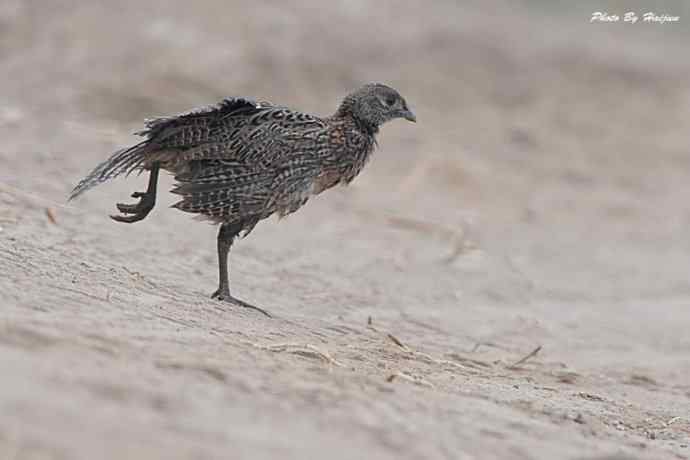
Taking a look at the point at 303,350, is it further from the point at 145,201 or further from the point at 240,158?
the point at 145,201

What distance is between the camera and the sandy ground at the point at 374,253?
4.54 m

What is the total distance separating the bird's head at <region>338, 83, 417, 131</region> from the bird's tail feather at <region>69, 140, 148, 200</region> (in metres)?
1.29

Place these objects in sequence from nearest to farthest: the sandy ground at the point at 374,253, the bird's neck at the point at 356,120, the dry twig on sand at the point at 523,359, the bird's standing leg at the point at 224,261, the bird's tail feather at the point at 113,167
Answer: the sandy ground at the point at 374,253, the bird's tail feather at the point at 113,167, the bird's standing leg at the point at 224,261, the bird's neck at the point at 356,120, the dry twig on sand at the point at 523,359

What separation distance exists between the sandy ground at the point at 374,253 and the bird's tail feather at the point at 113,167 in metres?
0.46

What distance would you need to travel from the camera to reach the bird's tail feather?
6879mm

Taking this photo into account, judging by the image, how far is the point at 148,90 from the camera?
49.5 ft

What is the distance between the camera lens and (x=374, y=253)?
10.6 metres

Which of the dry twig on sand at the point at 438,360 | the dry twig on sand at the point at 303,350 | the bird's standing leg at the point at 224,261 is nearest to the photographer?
the dry twig on sand at the point at 303,350

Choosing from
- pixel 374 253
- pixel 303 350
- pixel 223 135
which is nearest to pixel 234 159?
pixel 223 135

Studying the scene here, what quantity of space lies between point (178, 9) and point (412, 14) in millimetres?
4497

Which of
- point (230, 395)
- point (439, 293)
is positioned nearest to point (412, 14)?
point (439, 293)

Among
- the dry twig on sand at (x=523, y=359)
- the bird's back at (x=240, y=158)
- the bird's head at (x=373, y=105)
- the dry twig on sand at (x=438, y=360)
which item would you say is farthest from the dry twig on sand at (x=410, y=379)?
the bird's head at (x=373, y=105)

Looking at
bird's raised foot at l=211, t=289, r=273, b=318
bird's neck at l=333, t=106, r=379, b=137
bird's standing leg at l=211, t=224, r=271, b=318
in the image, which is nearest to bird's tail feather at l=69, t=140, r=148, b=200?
bird's standing leg at l=211, t=224, r=271, b=318

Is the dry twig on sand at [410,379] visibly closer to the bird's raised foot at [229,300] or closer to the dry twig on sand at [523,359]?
the bird's raised foot at [229,300]
